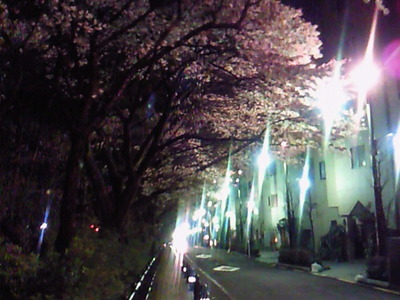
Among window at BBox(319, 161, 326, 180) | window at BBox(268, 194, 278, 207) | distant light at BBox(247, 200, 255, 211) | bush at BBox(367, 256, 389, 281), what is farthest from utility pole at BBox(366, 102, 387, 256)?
distant light at BBox(247, 200, 255, 211)

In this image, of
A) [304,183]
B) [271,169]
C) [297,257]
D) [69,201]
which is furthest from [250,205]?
[69,201]

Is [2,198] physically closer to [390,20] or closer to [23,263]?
[23,263]

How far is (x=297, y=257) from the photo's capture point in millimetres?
30938

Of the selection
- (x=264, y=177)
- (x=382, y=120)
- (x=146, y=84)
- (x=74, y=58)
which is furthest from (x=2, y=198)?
(x=264, y=177)

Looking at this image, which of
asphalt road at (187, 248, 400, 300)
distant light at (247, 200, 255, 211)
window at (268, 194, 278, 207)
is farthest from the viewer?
distant light at (247, 200, 255, 211)

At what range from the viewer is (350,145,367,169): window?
33.4 m

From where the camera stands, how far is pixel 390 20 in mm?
28359

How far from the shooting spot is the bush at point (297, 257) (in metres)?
29.9

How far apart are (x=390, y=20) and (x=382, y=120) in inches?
221

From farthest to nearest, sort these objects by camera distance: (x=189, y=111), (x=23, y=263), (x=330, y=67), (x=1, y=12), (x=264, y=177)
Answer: (x=264, y=177) → (x=189, y=111) → (x=330, y=67) → (x=1, y=12) → (x=23, y=263)

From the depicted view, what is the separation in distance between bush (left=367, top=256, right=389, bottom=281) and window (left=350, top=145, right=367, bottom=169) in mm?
13491

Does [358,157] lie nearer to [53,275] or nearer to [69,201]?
[69,201]

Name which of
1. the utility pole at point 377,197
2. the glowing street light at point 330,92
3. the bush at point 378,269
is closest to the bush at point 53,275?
the glowing street light at point 330,92

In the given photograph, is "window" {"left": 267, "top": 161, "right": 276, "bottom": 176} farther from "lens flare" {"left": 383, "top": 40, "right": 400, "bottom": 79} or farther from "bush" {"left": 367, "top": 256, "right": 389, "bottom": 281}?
"bush" {"left": 367, "top": 256, "right": 389, "bottom": 281}
